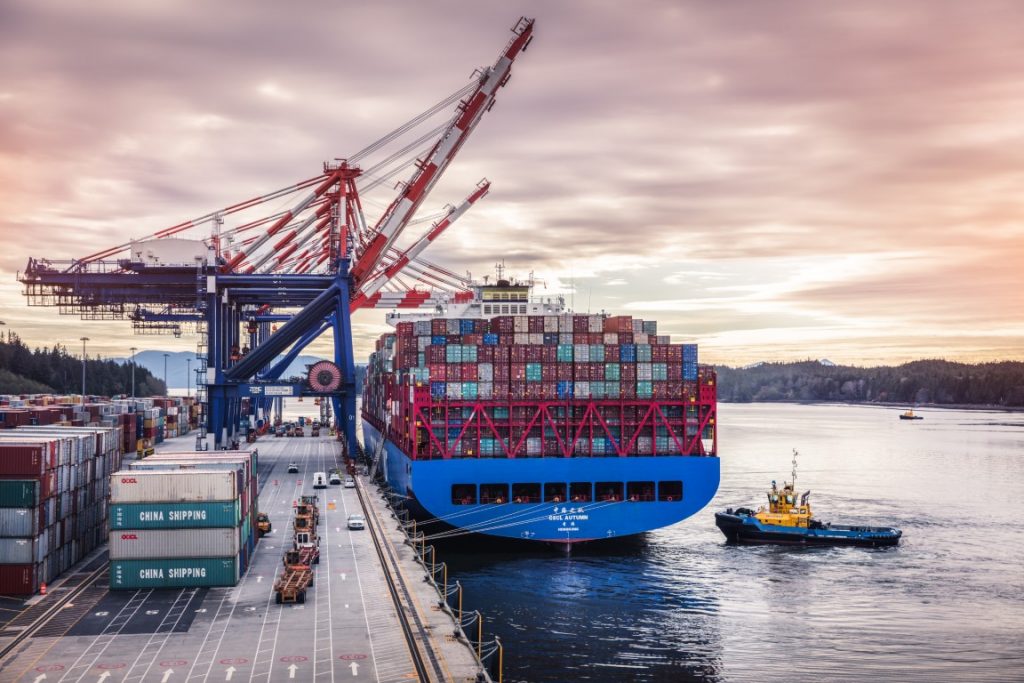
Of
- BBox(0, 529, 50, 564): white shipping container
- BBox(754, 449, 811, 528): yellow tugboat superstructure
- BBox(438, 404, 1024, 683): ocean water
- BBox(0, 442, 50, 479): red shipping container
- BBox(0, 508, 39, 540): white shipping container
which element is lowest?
BBox(438, 404, 1024, 683): ocean water

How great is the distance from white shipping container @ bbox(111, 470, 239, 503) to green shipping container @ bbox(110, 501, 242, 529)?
23 cm

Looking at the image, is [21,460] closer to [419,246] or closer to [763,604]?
[763,604]

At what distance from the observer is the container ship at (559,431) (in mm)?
50438

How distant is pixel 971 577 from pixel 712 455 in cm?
1499

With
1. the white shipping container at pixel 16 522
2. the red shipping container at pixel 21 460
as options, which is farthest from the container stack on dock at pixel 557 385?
the white shipping container at pixel 16 522

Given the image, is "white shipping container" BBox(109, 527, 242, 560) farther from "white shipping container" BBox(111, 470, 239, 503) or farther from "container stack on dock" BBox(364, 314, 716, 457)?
"container stack on dock" BBox(364, 314, 716, 457)

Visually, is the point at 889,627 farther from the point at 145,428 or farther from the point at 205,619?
the point at 145,428

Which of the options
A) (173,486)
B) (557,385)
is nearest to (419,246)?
(557,385)

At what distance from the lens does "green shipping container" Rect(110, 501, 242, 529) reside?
3459cm

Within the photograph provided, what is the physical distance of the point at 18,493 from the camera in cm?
3434

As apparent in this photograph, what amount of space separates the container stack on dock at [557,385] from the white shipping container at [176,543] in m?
17.6

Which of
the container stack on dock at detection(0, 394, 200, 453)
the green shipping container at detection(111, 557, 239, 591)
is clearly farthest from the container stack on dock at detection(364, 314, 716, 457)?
the container stack on dock at detection(0, 394, 200, 453)

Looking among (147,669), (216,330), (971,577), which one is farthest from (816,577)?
(216,330)

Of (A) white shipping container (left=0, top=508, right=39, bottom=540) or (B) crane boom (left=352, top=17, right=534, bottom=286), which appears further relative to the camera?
(B) crane boom (left=352, top=17, right=534, bottom=286)
